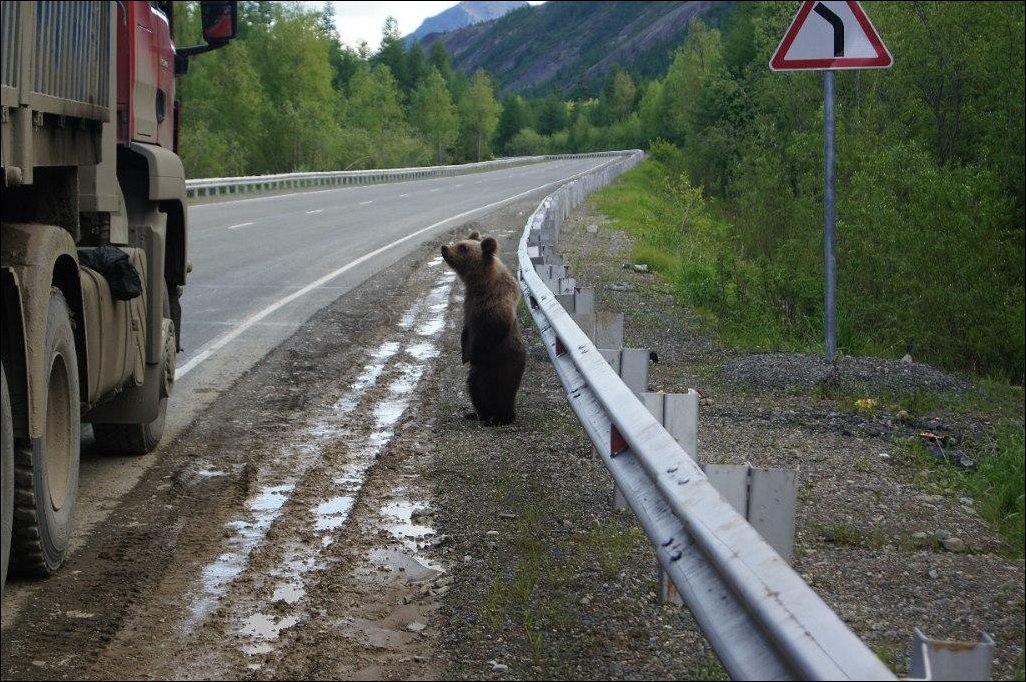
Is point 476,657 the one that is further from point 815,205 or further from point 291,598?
point 815,205

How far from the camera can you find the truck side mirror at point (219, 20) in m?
7.84

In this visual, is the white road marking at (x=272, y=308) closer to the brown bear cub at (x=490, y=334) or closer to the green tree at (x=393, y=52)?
the brown bear cub at (x=490, y=334)

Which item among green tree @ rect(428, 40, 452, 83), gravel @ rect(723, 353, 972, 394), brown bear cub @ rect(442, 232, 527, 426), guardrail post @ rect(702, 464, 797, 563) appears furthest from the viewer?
green tree @ rect(428, 40, 452, 83)

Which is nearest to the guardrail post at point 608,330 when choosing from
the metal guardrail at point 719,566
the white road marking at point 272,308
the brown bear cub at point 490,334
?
the brown bear cub at point 490,334

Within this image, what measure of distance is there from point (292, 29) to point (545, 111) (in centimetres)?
8109

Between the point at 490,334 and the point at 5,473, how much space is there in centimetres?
389

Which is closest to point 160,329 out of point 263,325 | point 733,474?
point 733,474

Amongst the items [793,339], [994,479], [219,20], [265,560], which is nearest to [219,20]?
[219,20]

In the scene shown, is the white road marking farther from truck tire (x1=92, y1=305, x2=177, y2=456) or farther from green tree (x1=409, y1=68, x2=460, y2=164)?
green tree (x1=409, y1=68, x2=460, y2=164)

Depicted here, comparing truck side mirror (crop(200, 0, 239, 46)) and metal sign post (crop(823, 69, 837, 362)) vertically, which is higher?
truck side mirror (crop(200, 0, 239, 46))

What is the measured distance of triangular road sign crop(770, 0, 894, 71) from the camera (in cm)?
798

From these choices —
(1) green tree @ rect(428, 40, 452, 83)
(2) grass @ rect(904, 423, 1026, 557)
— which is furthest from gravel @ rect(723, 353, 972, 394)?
(1) green tree @ rect(428, 40, 452, 83)

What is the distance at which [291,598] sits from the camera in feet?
15.3

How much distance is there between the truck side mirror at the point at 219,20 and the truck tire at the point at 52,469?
3.18 metres
